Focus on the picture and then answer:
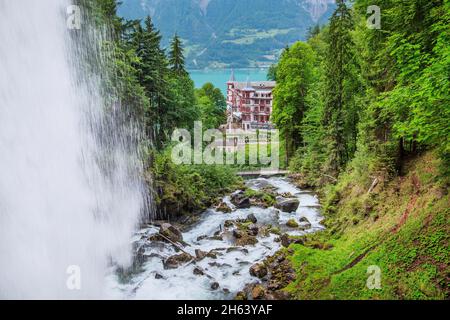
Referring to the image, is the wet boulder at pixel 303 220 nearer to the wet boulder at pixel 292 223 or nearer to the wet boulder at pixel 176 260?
the wet boulder at pixel 292 223

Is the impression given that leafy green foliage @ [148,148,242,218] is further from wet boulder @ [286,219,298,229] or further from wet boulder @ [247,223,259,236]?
wet boulder @ [286,219,298,229]

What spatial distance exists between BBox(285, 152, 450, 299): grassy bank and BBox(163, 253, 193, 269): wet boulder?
198 inches

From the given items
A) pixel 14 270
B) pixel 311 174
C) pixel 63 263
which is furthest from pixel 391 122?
pixel 14 270

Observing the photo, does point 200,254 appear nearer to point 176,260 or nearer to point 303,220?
point 176,260

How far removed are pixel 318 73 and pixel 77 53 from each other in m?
23.2

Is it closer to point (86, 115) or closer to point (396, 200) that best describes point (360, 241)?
point (396, 200)

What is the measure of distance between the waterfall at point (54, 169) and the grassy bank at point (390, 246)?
29.8 ft

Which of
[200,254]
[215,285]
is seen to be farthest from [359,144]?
[215,285]

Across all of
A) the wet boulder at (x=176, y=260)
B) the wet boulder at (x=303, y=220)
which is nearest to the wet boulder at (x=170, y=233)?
the wet boulder at (x=176, y=260)

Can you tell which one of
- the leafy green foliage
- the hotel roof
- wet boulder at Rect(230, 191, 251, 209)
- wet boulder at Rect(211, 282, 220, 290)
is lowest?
wet boulder at Rect(211, 282, 220, 290)

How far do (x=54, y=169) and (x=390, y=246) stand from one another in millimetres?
14852

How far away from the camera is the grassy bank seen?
9.88 m

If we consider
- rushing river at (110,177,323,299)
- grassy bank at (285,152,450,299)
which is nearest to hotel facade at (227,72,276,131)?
rushing river at (110,177,323,299)

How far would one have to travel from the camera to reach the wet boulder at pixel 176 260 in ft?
51.2
